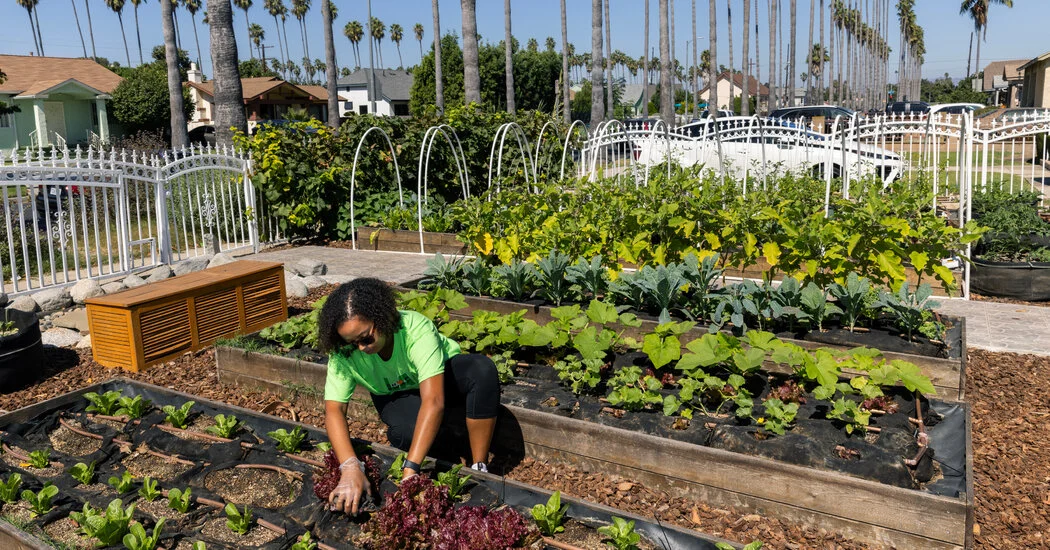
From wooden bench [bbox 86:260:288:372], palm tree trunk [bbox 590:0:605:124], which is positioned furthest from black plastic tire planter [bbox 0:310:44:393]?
palm tree trunk [bbox 590:0:605:124]

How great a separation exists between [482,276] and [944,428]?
11.3 feet

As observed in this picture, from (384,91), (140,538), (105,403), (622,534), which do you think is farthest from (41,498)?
(384,91)

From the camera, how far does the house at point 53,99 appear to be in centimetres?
3544

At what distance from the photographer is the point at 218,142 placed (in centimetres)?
1186

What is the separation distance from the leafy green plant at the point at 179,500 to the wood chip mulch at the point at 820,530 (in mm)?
1258

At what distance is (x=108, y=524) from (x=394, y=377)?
1.24m

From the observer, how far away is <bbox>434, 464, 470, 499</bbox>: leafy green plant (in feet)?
9.95

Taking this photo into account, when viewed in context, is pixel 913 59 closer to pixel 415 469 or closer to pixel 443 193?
pixel 443 193

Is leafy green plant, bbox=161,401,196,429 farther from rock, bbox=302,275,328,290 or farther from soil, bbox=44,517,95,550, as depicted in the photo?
rock, bbox=302,275,328,290

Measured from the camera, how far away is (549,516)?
2.82 m

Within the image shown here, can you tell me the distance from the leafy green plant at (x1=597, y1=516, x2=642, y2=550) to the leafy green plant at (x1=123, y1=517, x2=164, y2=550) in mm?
1598

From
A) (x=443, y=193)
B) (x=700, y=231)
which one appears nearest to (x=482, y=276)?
(x=700, y=231)

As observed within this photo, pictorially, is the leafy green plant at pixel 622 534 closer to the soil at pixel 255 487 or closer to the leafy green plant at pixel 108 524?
the soil at pixel 255 487

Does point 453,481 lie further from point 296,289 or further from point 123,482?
point 296,289
